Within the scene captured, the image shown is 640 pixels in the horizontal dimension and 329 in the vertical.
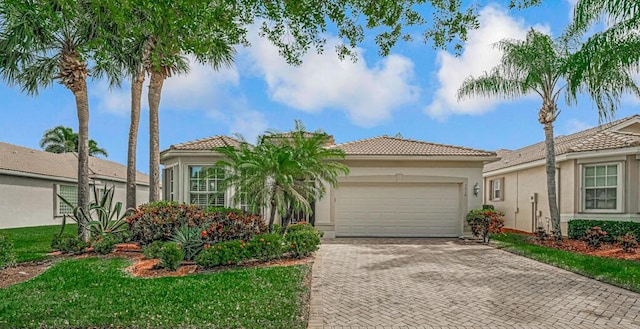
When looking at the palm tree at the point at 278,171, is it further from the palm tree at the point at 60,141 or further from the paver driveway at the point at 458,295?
the palm tree at the point at 60,141

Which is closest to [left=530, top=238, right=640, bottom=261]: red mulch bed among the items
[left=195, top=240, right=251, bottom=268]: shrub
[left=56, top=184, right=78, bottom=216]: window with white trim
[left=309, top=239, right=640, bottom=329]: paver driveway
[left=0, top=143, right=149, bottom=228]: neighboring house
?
[left=309, top=239, right=640, bottom=329]: paver driveway

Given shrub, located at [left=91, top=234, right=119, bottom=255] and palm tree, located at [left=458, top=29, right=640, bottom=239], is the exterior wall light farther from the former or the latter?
shrub, located at [left=91, top=234, right=119, bottom=255]

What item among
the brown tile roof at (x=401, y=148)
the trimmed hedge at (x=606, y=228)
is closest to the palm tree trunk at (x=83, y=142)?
the brown tile roof at (x=401, y=148)

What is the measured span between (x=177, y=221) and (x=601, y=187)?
1528cm

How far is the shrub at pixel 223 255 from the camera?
9.09m

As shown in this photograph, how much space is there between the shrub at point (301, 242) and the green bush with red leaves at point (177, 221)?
835 mm

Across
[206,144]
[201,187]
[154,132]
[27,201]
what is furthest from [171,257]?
[27,201]

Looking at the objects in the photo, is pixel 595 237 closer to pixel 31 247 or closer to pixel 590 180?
pixel 590 180

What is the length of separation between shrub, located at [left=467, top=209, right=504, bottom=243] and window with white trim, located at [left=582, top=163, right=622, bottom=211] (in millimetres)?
3978

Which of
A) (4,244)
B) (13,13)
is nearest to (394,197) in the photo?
(4,244)

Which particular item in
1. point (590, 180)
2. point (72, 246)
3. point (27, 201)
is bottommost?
point (72, 246)

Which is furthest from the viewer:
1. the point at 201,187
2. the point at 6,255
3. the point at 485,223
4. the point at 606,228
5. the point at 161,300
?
the point at 201,187

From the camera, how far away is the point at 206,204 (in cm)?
1545

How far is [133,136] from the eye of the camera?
1628 cm
